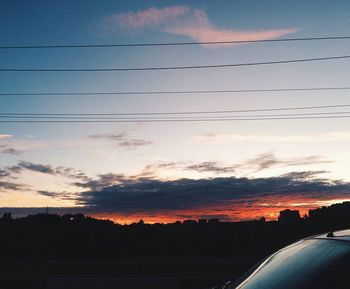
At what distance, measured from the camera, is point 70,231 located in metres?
71.1

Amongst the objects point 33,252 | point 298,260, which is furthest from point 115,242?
point 298,260

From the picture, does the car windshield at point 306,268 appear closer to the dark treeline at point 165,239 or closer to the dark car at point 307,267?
the dark car at point 307,267

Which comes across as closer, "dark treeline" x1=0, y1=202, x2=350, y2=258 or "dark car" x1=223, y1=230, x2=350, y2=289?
"dark car" x1=223, y1=230, x2=350, y2=289

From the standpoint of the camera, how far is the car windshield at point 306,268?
2.79m

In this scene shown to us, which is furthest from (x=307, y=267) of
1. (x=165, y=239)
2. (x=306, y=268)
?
(x=165, y=239)

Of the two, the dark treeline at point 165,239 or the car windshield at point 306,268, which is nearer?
the car windshield at point 306,268

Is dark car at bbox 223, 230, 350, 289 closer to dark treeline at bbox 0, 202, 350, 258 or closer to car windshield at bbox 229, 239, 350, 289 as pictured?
car windshield at bbox 229, 239, 350, 289

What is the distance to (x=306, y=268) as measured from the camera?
3100mm

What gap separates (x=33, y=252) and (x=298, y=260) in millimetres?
52512

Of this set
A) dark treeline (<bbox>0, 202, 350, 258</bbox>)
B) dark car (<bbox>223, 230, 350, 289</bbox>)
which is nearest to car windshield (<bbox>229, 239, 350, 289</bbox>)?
dark car (<bbox>223, 230, 350, 289</bbox>)

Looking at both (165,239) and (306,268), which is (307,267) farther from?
(165,239)

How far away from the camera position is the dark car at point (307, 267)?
2.80m

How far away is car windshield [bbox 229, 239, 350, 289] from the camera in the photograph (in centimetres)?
279

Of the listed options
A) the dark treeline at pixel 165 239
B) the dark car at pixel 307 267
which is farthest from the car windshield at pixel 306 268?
the dark treeline at pixel 165 239
